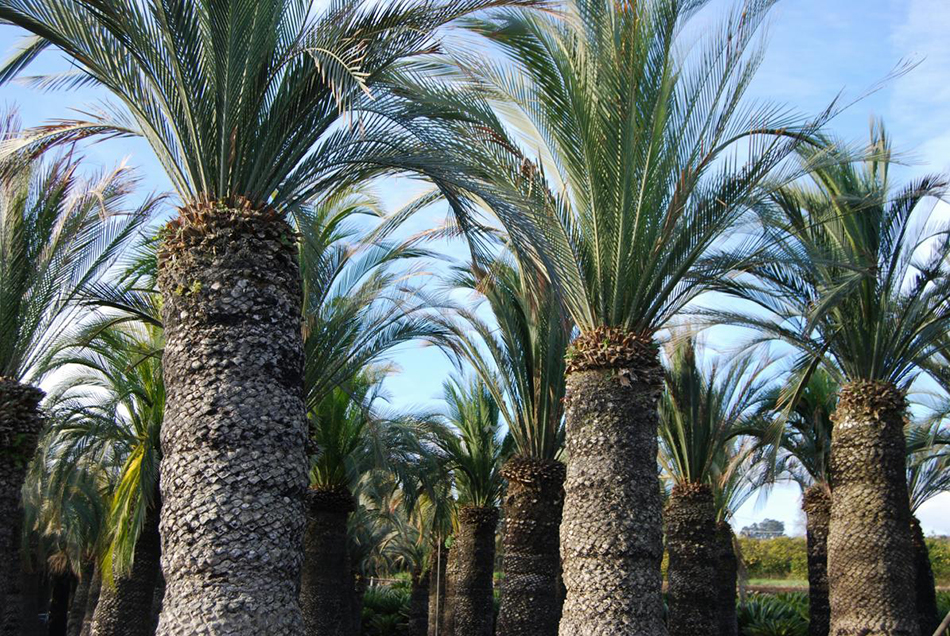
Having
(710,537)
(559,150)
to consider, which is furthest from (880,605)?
(559,150)

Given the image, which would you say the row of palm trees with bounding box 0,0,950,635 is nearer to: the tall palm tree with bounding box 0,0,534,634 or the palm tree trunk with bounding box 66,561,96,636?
the tall palm tree with bounding box 0,0,534,634

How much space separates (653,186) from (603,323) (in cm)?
148

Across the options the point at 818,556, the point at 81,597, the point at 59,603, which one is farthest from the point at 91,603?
the point at 59,603

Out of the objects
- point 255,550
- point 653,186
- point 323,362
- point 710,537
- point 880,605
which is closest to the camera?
point 255,550

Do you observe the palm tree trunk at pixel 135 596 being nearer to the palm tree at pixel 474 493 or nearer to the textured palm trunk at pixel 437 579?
the palm tree at pixel 474 493

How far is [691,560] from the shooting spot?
16297 millimetres

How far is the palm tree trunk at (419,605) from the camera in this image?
27945mm

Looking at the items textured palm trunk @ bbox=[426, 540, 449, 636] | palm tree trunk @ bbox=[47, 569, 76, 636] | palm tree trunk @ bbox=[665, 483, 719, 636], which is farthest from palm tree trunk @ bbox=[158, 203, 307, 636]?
palm tree trunk @ bbox=[47, 569, 76, 636]

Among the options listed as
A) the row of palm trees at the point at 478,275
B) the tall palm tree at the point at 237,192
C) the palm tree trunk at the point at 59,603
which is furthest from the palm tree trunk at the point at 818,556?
the palm tree trunk at the point at 59,603

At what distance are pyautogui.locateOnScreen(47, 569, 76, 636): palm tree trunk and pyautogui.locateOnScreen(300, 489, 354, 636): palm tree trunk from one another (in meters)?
27.6

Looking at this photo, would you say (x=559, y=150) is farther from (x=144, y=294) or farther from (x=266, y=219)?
(x=144, y=294)

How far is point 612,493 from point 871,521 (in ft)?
17.3

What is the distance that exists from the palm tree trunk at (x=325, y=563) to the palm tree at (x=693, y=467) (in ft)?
19.5

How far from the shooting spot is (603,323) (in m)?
9.45
